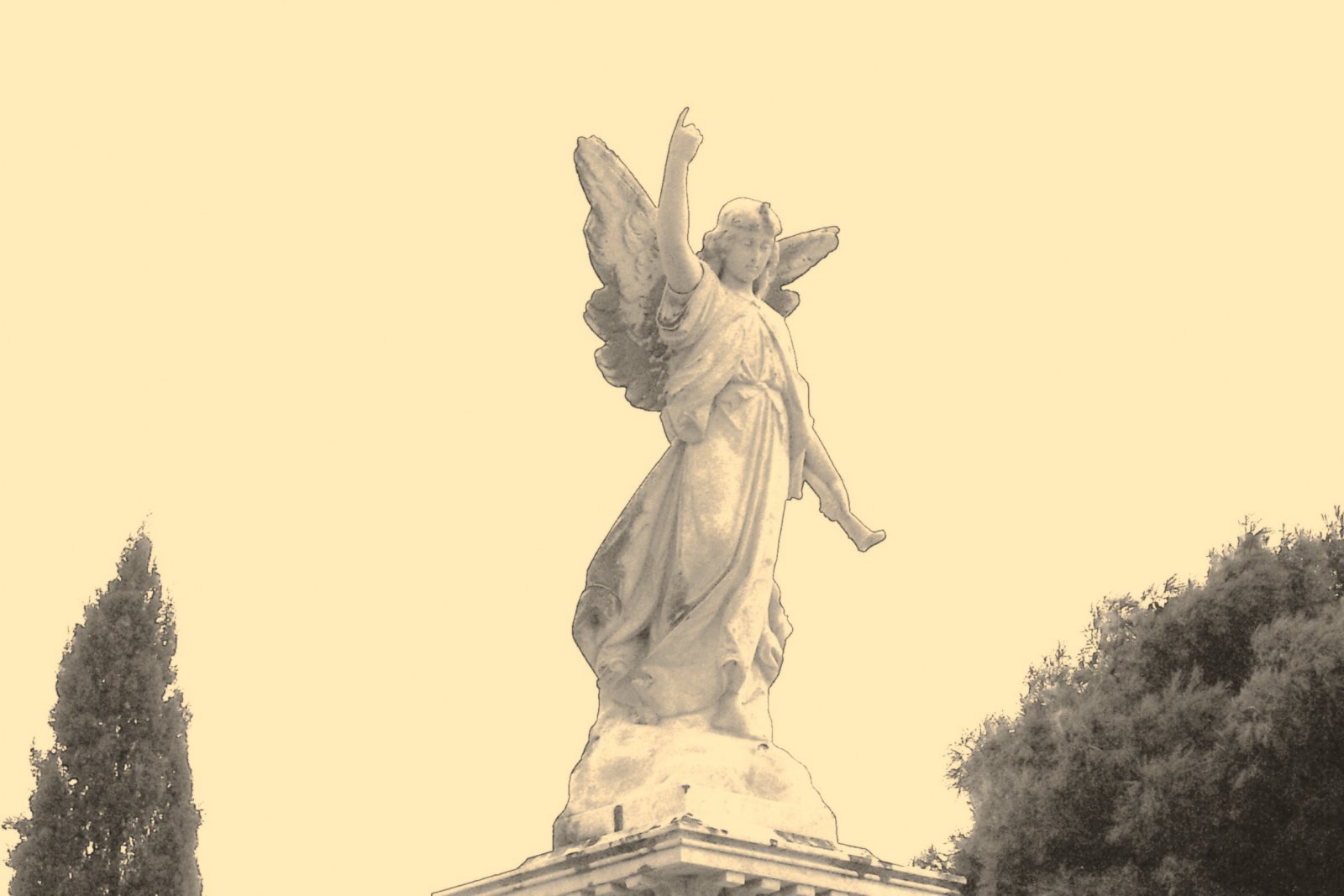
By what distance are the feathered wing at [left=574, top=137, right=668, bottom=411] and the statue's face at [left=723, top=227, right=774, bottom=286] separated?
304 mm

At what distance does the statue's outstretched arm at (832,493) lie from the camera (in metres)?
7.63

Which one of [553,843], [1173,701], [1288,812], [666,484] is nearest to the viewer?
[553,843]

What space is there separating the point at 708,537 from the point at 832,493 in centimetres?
87

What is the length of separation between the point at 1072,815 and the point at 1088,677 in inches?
93.1

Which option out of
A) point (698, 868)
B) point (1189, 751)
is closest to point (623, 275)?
point (698, 868)

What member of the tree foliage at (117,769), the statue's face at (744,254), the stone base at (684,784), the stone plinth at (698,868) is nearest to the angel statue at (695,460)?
the statue's face at (744,254)

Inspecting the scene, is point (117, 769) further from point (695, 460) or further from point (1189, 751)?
point (695, 460)

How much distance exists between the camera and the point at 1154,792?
56.3ft

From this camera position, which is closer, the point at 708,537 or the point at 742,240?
the point at 708,537

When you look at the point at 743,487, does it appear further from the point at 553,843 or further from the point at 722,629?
the point at 553,843

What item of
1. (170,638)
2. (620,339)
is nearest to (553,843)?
(620,339)

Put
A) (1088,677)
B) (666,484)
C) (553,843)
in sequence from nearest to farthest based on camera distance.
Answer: (553,843) → (666,484) → (1088,677)

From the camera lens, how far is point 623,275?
7699 millimetres

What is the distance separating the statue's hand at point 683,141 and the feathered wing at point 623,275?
2.36ft
